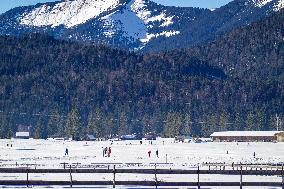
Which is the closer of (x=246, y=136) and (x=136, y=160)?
(x=136, y=160)

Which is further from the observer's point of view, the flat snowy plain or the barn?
the barn

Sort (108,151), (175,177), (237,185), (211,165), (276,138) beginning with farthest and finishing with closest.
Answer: (276,138) < (108,151) < (211,165) < (175,177) < (237,185)

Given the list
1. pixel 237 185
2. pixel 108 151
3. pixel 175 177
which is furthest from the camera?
pixel 108 151

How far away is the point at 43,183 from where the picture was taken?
40000 mm

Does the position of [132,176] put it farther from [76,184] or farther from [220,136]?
[220,136]

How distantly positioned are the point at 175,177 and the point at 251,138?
14191 cm

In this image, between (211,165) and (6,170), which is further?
(211,165)

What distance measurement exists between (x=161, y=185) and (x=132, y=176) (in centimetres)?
1174

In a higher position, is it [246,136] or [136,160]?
[246,136]

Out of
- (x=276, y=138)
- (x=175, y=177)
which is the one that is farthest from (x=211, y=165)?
(x=276, y=138)

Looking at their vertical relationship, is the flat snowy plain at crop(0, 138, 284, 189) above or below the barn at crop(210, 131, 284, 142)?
below

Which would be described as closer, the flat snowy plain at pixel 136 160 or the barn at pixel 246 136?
the flat snowy plain at pixel 136 160

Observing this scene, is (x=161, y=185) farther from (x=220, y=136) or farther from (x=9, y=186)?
(x=220, y=136)

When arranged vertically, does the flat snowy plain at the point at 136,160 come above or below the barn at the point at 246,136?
below
